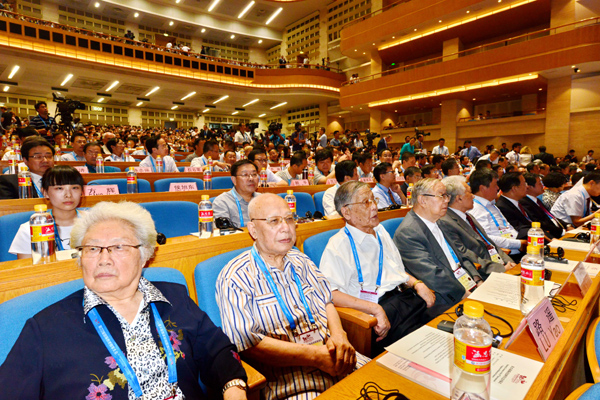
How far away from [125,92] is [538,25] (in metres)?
19.0

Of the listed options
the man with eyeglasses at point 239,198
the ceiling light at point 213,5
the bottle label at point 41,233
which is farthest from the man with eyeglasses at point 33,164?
the ceiling light at point 213,5

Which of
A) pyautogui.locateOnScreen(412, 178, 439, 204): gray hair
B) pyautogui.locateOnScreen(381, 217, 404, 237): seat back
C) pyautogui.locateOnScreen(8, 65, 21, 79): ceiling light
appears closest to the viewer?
pyautogui.locateOnScreen(412, 178, 439, 204): gray hair

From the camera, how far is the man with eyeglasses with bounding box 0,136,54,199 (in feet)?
8.38

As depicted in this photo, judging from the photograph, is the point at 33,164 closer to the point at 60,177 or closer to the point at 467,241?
the point at 60,177

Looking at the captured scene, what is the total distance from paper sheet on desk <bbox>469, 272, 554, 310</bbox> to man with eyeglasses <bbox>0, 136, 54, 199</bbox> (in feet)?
10.4

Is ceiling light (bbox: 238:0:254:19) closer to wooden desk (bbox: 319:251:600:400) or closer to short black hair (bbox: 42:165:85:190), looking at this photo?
short black hair (bbox: 42:165:85:190)

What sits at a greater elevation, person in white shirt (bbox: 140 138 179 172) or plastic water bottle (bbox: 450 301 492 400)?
person in white shirt (bbox: 140 138 179 172)

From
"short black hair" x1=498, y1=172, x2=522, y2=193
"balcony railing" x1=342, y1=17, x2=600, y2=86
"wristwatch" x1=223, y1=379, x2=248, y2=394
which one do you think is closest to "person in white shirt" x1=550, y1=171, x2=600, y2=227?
"short black hair" x1=498, y1=172, x2=522, y2=193

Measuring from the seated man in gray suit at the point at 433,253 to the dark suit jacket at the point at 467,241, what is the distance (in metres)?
0.07

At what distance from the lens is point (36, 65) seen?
12.4 meters

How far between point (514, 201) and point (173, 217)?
313 centimetres

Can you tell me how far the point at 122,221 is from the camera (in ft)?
3.56

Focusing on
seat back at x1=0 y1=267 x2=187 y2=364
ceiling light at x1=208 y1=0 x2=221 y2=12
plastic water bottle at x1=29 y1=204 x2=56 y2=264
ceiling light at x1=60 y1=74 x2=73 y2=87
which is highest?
ceiling light at x1=208 y1=0 x2=221 y2=12

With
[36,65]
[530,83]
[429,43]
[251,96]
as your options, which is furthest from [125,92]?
[530,83]
